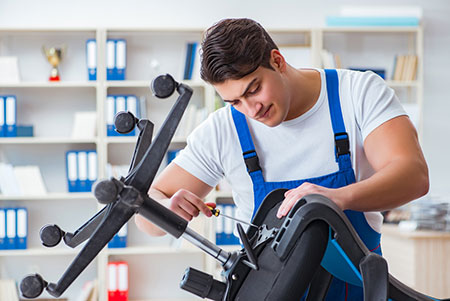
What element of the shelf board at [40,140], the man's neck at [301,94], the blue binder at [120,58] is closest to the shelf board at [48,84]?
the blue binder at [120,58]

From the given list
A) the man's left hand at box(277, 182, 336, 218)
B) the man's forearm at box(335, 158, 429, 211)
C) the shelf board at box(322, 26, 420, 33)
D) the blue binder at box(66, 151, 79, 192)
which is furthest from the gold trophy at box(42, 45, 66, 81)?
the man's left hand at box(277, 182, 336, 218)

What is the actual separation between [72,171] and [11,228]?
1.78 ft

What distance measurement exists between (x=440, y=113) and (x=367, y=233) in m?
3.73

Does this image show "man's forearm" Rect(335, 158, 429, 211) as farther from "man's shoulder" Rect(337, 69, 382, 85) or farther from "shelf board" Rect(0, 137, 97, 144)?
"shelf board" Rect(0, 137, 97, 144)

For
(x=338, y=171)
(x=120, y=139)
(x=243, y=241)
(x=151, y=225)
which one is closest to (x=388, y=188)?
(x=338, y=171)

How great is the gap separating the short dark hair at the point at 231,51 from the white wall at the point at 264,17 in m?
3.42

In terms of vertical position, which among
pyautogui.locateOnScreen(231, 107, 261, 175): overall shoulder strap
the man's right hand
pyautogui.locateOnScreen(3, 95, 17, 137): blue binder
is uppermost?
pyautogui.locateOnScreen(231, 107, 261, 175): overall shoulder strap

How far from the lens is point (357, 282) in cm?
100

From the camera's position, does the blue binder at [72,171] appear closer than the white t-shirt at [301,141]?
No

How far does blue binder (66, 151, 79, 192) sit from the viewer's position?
4.32 m

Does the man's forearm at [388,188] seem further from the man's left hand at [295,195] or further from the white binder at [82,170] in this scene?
the white binder at [82,170]

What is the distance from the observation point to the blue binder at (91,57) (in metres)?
4.33

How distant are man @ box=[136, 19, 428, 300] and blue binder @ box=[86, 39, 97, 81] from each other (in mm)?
3044

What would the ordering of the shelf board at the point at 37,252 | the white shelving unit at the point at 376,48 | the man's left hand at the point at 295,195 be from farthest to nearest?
the white shelving unit at the point at 376,48 → the shelf board at the point at 37,252 → the man's left hand at the point at 295,195
